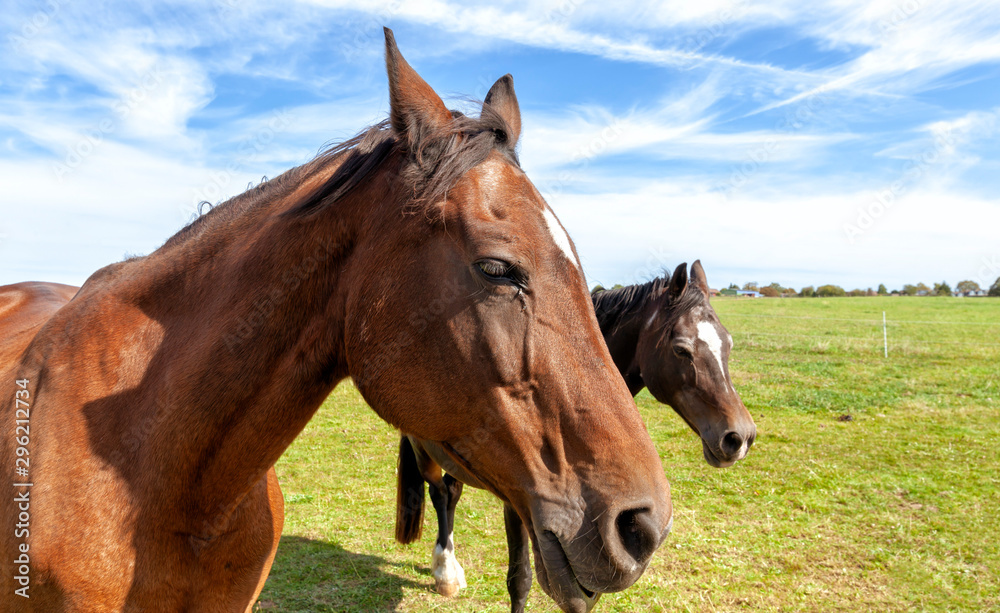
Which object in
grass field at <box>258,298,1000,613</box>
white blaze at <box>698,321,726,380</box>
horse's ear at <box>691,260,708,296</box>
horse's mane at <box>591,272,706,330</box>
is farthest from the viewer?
horse's ear at <box>691,260,708,296</box>

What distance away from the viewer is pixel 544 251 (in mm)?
1569

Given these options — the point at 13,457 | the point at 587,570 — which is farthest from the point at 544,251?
the point at 13,457

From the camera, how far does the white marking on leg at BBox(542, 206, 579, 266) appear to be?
1.60 meters

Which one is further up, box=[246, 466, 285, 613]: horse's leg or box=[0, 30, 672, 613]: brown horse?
box=[0, 30, 672, 613]: brown horse

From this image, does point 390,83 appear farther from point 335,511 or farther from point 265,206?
point 335,511

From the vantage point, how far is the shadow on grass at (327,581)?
4.32 meters

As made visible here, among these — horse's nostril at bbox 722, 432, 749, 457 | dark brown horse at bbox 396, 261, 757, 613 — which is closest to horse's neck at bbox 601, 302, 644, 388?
dark brown horse at bbox 396, 261, 757, 613

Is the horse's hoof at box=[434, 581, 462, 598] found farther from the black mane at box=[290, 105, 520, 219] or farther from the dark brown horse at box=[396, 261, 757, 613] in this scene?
the black mane at box=[290, 105, 520, 219]

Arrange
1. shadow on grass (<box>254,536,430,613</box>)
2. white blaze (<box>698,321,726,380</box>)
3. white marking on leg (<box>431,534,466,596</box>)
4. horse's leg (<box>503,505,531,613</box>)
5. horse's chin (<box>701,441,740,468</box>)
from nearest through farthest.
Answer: horse's leg (<box>503,505,531,613</box>), shadow on grass (<box>254,536,430,613</box>), white marking on leg (<box>431,534,466,596</box>), horse's chin (<box>701,441,740,468</box>), white blaze (<box>698,321,726,380</box>)

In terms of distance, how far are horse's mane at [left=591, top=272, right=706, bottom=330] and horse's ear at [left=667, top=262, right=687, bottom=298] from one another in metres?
0.04

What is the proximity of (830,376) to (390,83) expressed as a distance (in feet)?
49.2

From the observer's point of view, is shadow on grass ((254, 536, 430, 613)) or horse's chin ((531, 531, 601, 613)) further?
shadow on grass ((254, 536, 430, 613))

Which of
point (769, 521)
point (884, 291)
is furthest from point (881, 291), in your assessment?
point (769, 521)

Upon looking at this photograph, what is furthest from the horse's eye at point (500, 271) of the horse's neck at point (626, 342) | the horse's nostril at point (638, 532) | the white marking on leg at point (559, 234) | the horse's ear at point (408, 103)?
the horse's neck at point (626, 342)
